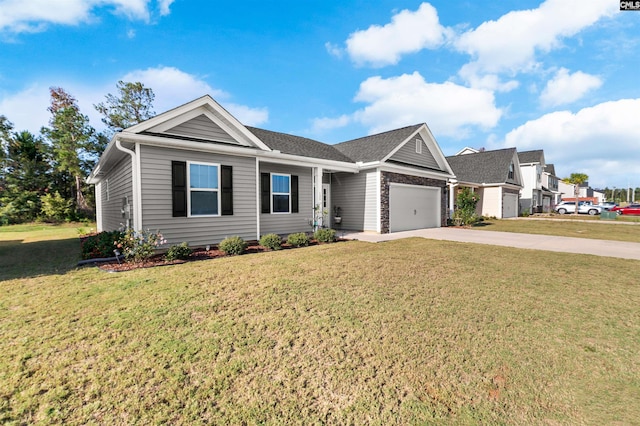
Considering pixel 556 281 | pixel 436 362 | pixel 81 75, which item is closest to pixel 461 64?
pixel 556 281

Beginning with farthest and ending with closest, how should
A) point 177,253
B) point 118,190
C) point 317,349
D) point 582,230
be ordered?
point 582,230
point 118,190
point 177,253
point 317,349

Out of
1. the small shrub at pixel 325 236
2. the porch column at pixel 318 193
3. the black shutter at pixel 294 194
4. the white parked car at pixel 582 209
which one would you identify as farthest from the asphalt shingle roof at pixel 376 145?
the white parked car at pixel 582 209

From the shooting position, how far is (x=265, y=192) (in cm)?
1048

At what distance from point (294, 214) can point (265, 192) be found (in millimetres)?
1575

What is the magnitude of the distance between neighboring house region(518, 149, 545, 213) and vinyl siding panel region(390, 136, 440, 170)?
21182 mm

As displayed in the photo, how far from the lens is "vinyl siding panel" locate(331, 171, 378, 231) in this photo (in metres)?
13.0

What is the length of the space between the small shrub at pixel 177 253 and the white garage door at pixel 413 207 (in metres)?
9.38

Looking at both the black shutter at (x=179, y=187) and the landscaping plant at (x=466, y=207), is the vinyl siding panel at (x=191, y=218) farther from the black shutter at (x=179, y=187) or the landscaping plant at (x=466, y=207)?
the landscaping plant at (x=466, y=207)

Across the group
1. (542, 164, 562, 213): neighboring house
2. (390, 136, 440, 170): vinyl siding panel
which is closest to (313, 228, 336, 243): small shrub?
(390, 136, 440, 170): vinyl siding panel

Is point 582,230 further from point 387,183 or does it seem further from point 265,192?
point 265,192

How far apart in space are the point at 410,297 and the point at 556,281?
3.39 metres

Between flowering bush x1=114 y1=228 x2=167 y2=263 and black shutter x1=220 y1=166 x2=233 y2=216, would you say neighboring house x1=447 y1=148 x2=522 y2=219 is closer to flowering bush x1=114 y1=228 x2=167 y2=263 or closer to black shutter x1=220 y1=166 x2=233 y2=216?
black shutter x1=220 y1=166 x2=233 y2=216

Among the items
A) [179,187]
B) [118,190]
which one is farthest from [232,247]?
[118,190]

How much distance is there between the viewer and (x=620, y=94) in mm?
12273
